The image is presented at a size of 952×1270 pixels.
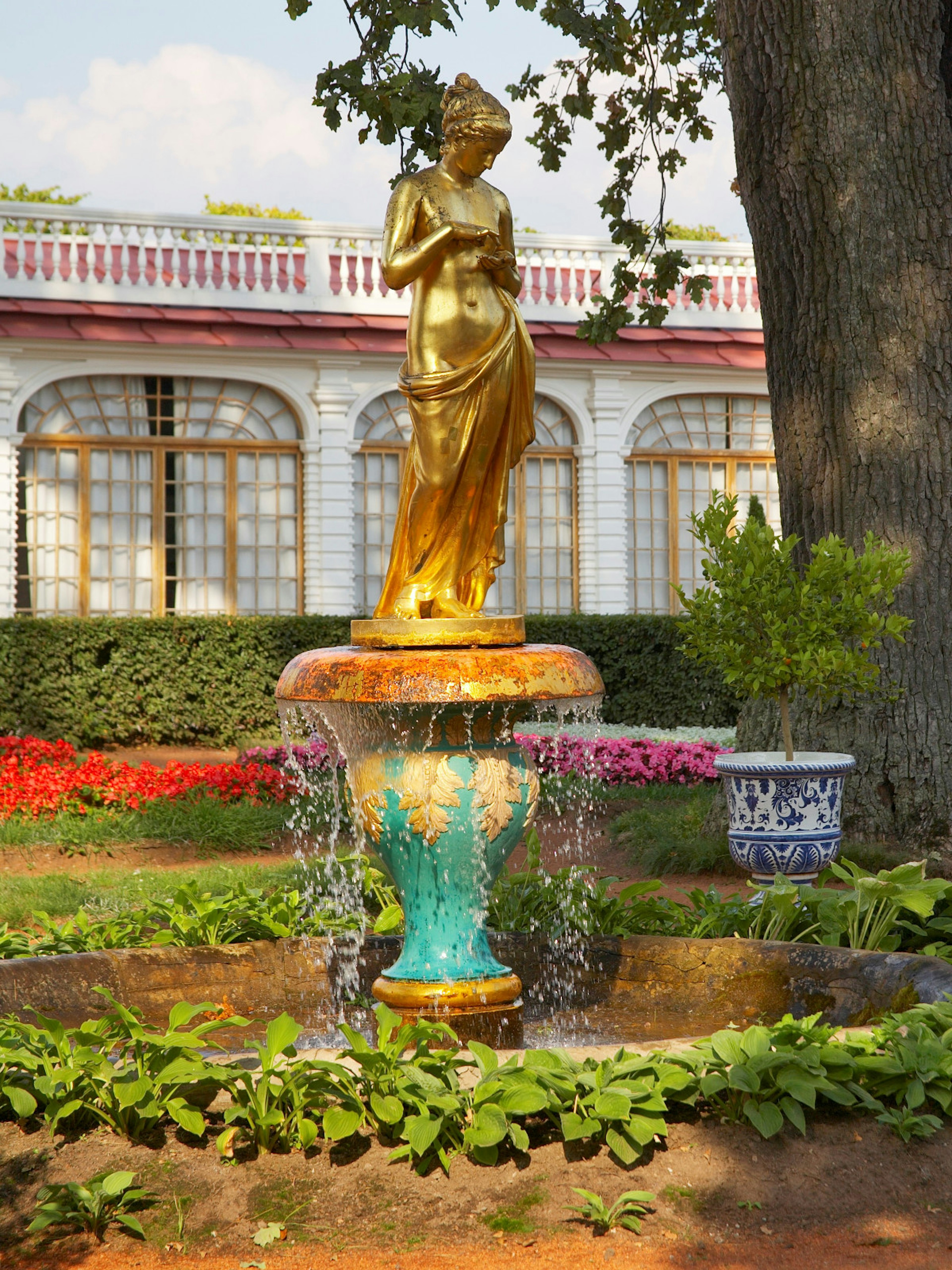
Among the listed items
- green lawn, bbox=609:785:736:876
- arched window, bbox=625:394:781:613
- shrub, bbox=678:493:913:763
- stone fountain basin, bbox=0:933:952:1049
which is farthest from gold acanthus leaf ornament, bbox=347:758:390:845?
arched window, bbox=625:394:781:613

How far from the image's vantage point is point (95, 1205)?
2678mm

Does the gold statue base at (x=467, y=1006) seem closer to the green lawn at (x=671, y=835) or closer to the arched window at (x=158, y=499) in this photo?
the green lawn at (x=671, y=835)

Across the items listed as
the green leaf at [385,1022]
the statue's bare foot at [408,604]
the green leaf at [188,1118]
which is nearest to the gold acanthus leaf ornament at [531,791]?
the statue's bare foot at [408,604]

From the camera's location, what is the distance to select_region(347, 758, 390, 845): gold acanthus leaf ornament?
13.3 ft

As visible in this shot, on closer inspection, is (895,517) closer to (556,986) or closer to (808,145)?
(808,145)

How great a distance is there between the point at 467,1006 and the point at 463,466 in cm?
165

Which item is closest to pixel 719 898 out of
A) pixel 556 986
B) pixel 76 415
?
pixel 556 986

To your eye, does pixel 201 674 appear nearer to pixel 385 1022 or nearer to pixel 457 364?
pixel 457 364

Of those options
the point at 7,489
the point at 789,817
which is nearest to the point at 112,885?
the point at 789,817

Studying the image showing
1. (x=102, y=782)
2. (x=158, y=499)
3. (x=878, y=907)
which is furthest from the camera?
(x=158, y=499)

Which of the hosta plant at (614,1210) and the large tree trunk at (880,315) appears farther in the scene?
the large tree trunk at (880,315)

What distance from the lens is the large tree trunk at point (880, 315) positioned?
6.69 metres

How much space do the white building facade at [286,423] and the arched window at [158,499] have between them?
1.0 inches

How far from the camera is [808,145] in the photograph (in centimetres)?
693
